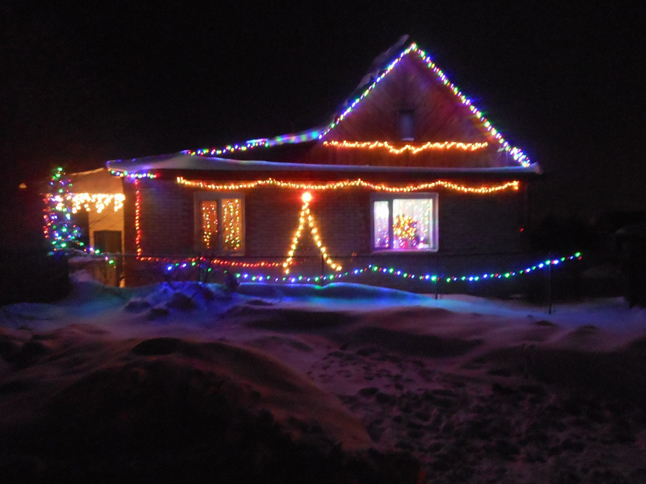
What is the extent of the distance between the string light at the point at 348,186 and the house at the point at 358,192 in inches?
1.1

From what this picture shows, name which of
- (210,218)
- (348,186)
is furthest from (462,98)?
(210,218)

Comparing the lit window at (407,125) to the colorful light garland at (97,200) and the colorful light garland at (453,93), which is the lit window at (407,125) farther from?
the colorful light garland at (97,200)

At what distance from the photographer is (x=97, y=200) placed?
47.1 feet

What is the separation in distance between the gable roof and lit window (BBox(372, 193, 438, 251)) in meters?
1.51

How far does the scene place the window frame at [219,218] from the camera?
37.2ft

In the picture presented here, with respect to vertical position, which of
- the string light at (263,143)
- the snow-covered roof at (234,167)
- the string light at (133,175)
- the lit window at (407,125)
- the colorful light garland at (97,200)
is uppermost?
the lit window at (407,125)

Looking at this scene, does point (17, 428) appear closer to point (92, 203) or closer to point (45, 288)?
point (45, 288)

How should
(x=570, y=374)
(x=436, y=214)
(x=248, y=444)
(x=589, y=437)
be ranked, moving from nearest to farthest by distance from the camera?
(x=248, y=444)
(x=589, y=437)
(x=570, y=374)
(x=436, y=214)

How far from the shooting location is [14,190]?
11133 mm

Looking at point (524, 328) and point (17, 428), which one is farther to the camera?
point (524, 328)

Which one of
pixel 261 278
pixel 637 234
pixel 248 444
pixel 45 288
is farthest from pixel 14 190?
pixel 637 234

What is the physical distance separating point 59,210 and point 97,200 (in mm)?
1211

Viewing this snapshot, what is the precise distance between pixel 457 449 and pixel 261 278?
295 inches

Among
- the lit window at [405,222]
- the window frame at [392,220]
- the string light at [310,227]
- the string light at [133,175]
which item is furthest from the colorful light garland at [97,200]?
the lit window at [405,222]
